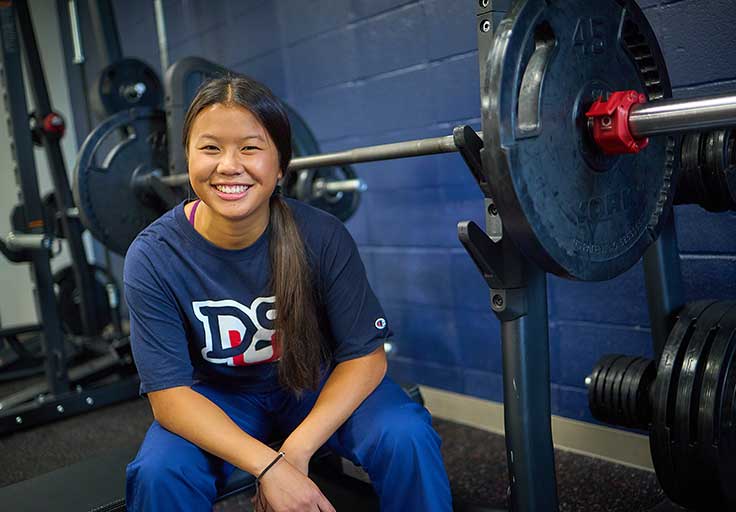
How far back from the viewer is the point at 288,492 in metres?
1.19

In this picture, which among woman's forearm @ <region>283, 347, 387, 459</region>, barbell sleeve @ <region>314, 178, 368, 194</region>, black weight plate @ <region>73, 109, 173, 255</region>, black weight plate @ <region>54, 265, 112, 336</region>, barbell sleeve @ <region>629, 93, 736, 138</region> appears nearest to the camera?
barbell sleeve @ <region>629, 93, 736, 138</region>

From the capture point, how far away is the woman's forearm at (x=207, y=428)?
4.05ft

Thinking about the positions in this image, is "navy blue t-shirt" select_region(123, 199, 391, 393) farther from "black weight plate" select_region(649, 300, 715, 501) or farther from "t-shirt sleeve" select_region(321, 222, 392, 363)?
"black weight plate" select_region(649, 300, 715, 501)

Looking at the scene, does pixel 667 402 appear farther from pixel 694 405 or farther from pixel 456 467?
pixel 456 467

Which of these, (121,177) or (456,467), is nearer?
(456,467)

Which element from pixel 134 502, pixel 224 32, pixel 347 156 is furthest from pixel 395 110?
pixel 134 502

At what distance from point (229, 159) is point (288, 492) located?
1.98 feet

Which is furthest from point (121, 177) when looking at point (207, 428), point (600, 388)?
point (600, 388)

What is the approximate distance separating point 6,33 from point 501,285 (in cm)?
230

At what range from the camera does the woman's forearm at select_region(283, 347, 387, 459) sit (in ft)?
4.22

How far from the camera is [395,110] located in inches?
93.4

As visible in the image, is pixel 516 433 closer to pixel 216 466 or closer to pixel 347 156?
pixel 216 466

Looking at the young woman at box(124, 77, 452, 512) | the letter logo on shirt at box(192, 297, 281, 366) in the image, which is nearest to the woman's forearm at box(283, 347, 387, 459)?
the young woman at box(124, 77, 452, 512)

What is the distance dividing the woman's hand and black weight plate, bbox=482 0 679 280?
21.5 inches
